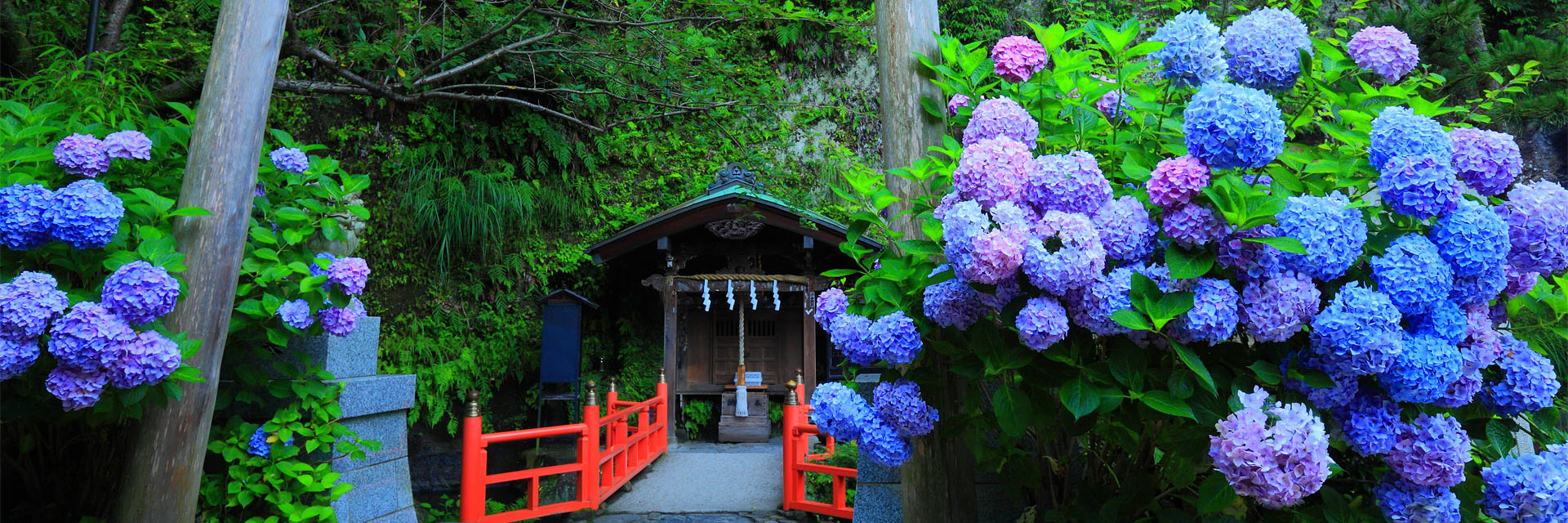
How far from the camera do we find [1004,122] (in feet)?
6.01

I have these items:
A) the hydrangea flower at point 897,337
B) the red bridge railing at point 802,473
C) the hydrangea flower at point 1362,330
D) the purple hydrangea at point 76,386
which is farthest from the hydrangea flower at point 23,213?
the red bridge railing at point 802,473

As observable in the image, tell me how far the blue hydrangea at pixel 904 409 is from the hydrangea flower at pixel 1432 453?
2.96 feet

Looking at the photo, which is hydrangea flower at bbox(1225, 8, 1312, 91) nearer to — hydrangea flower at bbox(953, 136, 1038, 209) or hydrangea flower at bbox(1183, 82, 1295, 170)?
hydrangea flower at bbox(1183, 82, 1295, 170)

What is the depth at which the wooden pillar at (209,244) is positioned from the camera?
9.30 ft

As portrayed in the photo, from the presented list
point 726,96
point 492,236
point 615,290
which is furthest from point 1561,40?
point 492,236

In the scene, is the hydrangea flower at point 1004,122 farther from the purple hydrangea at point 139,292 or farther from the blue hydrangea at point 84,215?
the blue hydrangea at point 84,215

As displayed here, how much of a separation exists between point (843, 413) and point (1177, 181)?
0.92 metres

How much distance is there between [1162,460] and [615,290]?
10.1m

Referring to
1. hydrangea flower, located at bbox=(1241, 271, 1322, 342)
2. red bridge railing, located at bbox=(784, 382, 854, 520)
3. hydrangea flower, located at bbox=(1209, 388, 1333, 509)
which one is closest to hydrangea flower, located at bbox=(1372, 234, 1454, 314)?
hydrangea flower, located at bbox=(1241, 271, 1322, 342)

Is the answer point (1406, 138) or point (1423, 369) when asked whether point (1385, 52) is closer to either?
point (1406, 138)

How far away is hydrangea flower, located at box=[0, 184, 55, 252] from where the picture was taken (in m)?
2.35

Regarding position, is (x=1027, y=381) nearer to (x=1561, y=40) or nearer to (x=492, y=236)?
(x=1561, y=40)

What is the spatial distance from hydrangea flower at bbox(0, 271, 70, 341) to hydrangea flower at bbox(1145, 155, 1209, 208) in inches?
114

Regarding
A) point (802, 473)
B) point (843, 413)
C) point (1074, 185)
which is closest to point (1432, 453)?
point (1074, 185)
